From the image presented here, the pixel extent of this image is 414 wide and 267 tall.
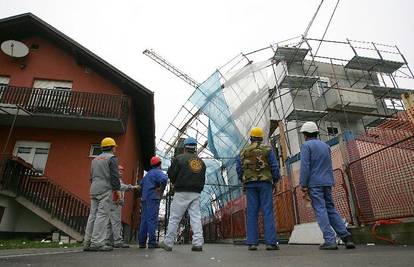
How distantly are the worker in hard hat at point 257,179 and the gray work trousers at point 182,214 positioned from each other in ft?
2.54

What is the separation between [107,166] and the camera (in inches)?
211

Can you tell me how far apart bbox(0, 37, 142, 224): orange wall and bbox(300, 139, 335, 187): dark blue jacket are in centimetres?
1008

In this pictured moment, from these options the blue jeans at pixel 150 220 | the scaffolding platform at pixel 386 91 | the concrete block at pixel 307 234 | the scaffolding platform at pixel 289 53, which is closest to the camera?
the concrete block at pixel 307 234

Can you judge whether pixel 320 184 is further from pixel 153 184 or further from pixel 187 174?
pixel 153 184

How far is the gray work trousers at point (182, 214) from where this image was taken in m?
4.89

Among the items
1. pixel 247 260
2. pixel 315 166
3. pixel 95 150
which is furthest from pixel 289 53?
pixel 247 260

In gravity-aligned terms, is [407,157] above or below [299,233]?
above

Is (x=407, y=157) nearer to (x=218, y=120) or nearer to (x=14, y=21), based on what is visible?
(x=218, y=120)

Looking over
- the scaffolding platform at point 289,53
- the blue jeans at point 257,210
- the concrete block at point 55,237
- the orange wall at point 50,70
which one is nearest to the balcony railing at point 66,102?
the orange wall at point 50,70

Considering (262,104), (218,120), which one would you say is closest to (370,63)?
(262,104)

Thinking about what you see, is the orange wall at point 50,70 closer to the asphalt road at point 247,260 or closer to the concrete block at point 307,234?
the concrete block at point 307,234

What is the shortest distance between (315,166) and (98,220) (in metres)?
3.36

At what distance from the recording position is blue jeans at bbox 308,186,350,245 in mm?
4223

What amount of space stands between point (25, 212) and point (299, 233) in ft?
32.9
